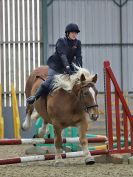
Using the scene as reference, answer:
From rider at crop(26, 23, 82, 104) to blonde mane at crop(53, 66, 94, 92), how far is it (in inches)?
3.2

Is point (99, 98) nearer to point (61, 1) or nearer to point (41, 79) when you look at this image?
point (61, 1)

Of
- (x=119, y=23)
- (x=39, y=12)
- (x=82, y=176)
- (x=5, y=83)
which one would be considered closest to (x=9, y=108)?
(x=5, y=83)

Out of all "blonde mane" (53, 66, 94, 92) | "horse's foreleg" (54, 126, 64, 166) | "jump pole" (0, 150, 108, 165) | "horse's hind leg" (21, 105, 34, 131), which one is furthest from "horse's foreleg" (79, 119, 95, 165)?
"horse's hind leg" (21, 105, 34, 131)

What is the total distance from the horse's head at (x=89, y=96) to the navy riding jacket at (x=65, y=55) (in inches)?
15.6

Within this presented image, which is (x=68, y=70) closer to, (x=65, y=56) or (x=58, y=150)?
(x=65, y=56)

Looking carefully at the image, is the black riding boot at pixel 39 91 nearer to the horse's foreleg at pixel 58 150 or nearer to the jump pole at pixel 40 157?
the horse's foreleg at pixel 58 150

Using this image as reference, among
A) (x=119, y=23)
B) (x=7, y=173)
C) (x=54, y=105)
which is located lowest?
(x=7, y=173)

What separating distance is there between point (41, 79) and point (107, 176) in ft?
8.76

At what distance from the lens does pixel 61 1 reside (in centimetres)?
1827

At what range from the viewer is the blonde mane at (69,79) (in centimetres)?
696

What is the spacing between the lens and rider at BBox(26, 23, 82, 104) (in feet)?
23.5

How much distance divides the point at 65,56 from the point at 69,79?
0.29 m

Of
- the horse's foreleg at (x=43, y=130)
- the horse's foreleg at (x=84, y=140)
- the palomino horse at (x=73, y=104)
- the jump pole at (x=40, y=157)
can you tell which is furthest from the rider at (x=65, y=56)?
the jump pole at (x=40, y=157)

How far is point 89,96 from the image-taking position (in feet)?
22.0
